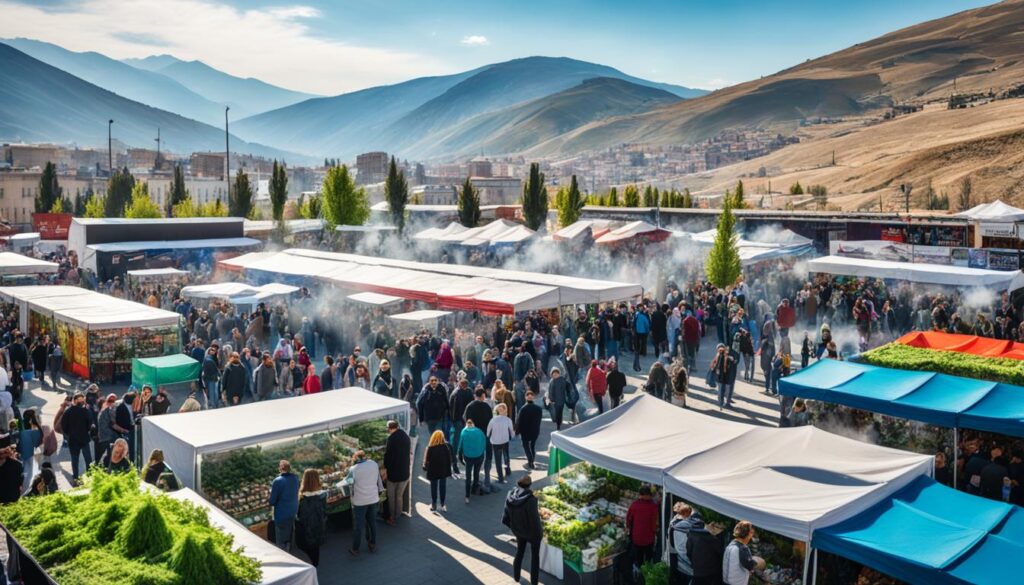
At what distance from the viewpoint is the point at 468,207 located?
41156 mm

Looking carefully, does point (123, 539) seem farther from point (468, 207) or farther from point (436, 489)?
point (468, 207)

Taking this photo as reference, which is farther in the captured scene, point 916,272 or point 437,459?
point 916,272

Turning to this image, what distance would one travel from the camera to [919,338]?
12609 millimetres

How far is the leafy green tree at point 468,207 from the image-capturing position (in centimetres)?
4100

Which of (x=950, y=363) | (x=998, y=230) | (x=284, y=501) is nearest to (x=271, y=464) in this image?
(x=284, y=501)

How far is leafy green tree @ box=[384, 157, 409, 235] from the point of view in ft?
141

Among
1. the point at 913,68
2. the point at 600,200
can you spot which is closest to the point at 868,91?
the point at 913,68

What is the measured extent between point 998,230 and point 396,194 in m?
30.1

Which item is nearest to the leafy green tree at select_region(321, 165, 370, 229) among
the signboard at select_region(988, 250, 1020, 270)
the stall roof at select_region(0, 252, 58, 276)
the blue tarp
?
the stall roof at select_region(0, 252, 58, 276)

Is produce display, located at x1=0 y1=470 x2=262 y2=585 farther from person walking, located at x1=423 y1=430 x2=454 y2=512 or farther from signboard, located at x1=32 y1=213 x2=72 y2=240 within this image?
signboard, located at x1=32 y1=213 x2=72 y2=240

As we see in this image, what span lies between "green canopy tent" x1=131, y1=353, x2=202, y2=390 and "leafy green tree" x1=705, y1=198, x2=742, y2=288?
15.0 metres

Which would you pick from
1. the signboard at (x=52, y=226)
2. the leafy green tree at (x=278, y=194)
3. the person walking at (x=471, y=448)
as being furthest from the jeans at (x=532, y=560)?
the signboard at (x=52, y=226)

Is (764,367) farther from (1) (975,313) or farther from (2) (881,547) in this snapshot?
(2) (881,547)

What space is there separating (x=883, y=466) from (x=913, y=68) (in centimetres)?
18420
